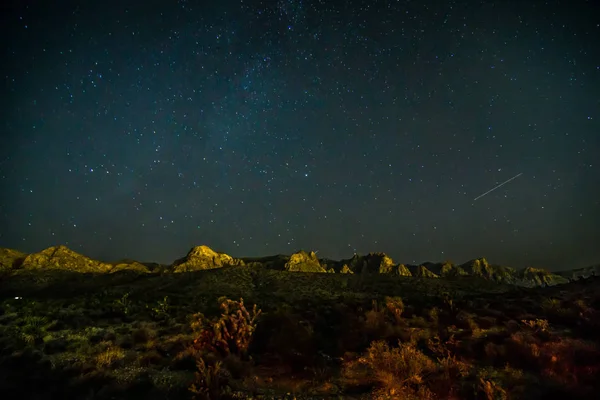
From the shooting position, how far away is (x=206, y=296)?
23875 mm

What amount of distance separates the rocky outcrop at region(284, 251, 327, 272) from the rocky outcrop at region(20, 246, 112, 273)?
34.2 meters

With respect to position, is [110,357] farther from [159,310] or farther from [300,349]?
[159,310]

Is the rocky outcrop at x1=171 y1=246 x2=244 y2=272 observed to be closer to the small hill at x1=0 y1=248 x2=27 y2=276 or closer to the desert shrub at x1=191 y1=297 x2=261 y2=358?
the small hill at x1=0 y1=248 x2=27 y2=276

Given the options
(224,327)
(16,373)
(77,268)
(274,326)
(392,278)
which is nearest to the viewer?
(16,373)

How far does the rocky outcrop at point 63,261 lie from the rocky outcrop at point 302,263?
3418cm

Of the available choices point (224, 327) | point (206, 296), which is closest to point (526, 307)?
point (224, 327)

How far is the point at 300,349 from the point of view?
12250 mm

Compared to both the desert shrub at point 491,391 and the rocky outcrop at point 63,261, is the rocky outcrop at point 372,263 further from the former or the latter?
the desert shrub at point 491,391

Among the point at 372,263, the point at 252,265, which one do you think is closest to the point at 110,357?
the point at 252,265

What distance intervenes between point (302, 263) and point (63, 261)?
43.8 m

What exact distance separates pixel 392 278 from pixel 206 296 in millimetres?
19602

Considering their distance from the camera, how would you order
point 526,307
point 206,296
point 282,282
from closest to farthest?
point 526,307
point 206,296
point 282,282

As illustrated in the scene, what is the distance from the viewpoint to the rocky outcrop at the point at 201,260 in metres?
54.5

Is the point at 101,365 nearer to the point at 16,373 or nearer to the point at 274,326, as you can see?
the point at 16,373
